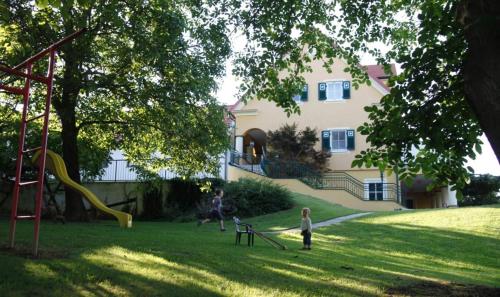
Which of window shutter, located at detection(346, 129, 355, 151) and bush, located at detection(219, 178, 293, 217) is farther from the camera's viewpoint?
window shutter, located at detection(346, 129, 355, 151)

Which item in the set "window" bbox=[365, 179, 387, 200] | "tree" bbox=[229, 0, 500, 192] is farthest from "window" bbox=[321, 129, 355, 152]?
"tree" bbox=[229, 0, 500, 192]

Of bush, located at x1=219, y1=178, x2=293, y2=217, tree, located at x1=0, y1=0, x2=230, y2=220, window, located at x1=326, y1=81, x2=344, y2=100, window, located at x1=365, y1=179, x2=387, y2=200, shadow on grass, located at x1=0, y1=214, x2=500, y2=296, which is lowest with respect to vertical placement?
shadow on grass, located at x1=0, y1=214, x2=500, y2=296

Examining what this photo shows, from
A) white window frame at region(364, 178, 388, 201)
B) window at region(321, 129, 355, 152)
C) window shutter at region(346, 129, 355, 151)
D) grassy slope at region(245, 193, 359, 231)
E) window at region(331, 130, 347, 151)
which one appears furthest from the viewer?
window at region(331, 130, 347, 151)

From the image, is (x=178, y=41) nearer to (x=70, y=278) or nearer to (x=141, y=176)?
(x=70, y=278)

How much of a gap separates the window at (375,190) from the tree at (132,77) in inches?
634

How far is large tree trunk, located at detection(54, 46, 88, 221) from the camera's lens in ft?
53.1

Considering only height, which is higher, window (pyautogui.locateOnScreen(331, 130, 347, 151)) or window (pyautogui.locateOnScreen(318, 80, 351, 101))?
window (pyautogui.locateOnScreen(318, 80, 351, 101))

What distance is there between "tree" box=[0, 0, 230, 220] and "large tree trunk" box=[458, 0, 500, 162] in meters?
5.99

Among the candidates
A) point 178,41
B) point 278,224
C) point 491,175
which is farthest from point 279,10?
point 491,175

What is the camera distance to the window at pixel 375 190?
33188mm

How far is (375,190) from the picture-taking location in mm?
33562

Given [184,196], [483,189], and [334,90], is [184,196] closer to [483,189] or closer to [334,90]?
[334,90]

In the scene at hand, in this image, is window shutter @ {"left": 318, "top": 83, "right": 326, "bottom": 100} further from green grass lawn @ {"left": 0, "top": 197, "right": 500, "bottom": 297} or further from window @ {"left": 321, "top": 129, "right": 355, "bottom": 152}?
green grass lawn @ {"left": 0, "top": 197, "right": 500, "bottom": 297}

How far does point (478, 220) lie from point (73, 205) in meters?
15.7
